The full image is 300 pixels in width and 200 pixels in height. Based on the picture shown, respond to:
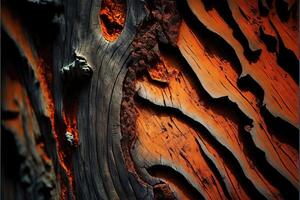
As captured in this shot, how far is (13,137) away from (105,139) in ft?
0.79

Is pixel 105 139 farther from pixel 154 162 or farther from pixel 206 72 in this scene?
pixel 206 72

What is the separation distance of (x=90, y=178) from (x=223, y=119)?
38 cm

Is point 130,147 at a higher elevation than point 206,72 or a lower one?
lower

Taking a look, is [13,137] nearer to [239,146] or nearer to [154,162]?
[154,162]

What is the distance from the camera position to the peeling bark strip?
3.09 ft

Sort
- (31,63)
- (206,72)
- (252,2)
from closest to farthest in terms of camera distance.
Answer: (31,63), (206,72), (252,2)

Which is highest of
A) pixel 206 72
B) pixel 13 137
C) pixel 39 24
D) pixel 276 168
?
Answer: pixel 39 24

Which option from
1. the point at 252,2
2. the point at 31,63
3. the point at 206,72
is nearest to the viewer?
the point at 31,63

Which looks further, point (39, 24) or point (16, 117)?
point (39, 24)

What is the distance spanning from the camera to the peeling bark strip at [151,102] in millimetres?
943

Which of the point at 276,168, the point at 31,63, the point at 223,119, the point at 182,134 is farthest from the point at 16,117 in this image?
the point at 276,168

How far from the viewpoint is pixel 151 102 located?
98cm

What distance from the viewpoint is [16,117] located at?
0.80 metres

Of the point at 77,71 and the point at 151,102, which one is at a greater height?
the point at 77,71
